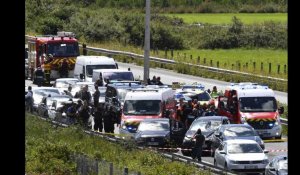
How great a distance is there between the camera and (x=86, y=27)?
79.6 metres

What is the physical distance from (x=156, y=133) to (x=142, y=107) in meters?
3.67

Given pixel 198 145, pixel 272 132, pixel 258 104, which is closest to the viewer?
pixel 198 145

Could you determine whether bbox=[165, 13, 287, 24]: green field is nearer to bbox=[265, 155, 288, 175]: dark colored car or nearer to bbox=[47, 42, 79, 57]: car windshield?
bbox=[47, 42, 79, 57]: car windshield

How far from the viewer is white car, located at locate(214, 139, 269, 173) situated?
2331 cm

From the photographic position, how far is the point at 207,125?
28328 mm

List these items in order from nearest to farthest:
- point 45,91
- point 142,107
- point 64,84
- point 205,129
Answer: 1. point 205,129
2. point 142,107
3. point 45,91
4. point 64,84

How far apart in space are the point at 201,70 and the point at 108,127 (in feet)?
88.5

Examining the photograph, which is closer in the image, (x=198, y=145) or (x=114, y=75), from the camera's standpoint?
(x=198, y=145)

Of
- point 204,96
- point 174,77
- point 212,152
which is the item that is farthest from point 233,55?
point 212,152

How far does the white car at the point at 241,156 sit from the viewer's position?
2331 centimetres

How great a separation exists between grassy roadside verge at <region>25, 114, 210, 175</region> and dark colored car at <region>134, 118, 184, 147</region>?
6.02 feet

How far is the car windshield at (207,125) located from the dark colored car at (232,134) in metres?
1.19

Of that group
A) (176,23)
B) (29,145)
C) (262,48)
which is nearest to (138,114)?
(29,145)

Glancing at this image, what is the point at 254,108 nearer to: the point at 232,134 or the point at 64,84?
the point at 232,134
